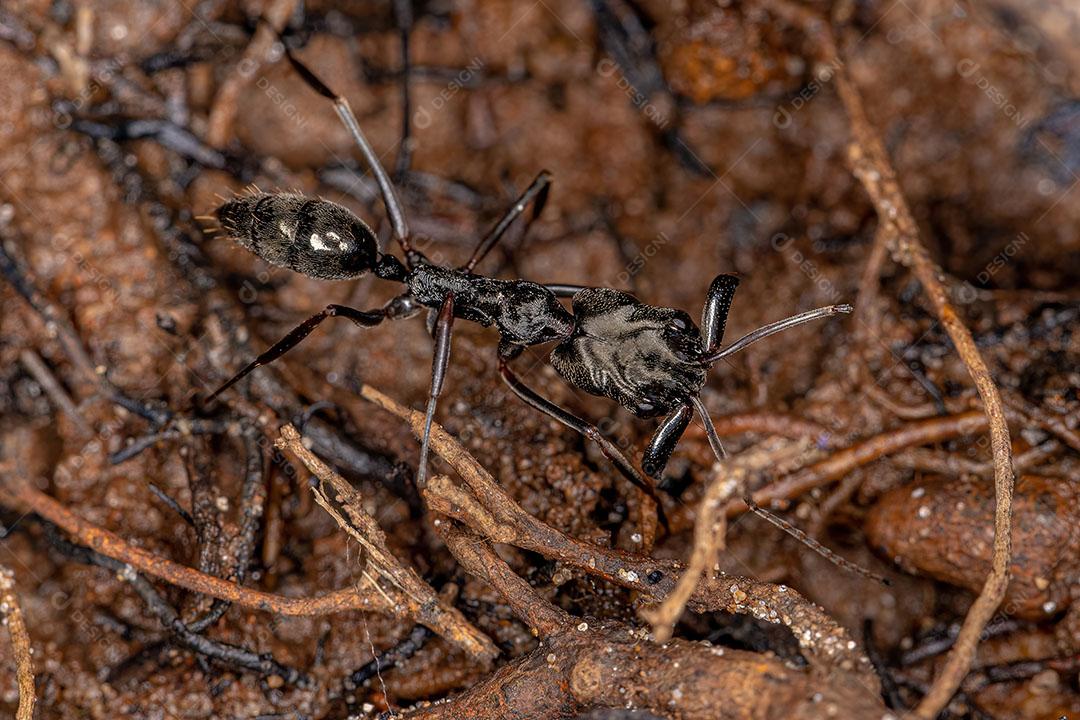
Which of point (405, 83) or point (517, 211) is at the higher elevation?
point (405, 83)

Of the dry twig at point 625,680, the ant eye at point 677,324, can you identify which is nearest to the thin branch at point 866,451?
the ant eye at point 677,324

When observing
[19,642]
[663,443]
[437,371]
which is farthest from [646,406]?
[19,642]

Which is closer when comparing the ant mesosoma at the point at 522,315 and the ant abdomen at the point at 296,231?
the ant mesosoma at the point at 522,315

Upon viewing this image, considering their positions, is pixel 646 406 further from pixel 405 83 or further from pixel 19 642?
pixel 19 642

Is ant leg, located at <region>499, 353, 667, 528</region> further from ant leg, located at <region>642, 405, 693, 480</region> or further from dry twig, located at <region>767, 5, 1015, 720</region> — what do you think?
dry twig, located at <region>767, 5, 1015, 720</region>

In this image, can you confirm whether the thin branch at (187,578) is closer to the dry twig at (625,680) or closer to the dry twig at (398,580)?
the dry twig at (398,580)

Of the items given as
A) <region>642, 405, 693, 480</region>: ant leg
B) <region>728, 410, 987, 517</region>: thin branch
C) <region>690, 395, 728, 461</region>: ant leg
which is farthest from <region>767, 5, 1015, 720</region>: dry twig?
<region>642, 405, 693, 480</region>: ant leg
